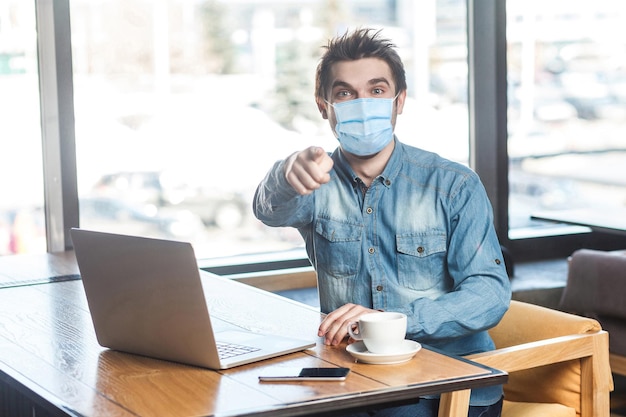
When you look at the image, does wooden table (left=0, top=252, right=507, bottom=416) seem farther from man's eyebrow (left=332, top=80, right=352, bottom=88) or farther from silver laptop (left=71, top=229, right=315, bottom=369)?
man's eyebrow (left=332, top=80, right=352, bottom=88)

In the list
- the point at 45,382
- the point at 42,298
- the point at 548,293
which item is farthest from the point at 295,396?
the point at 548,293

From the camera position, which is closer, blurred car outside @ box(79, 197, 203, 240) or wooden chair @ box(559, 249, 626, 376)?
wooden chair @ box(559, 249, 626, 376)

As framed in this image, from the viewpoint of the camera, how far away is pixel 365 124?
7.18 ft

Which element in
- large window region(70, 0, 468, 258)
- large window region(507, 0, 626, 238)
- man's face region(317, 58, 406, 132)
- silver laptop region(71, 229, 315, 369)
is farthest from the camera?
large window region(507, 0, 626, 238)

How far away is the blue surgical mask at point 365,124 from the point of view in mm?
2195

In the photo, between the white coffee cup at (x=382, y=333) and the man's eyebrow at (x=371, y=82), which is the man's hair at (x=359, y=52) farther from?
Result: the white coffee cup at (x=382, y=333)

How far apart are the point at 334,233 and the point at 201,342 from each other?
65cm

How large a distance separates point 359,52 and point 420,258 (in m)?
0.50

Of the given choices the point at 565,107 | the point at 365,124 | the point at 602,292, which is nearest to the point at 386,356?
the point at 365,124

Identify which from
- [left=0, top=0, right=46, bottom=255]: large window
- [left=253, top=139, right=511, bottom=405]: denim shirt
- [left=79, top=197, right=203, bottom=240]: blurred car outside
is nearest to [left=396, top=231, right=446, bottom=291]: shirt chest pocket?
[left=253, top=139, right=511, bottom=405]: denim shirt

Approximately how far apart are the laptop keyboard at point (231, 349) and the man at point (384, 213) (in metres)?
0.33

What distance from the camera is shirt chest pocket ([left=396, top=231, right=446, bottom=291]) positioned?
7.18 feet

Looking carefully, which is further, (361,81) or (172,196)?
(172,196)

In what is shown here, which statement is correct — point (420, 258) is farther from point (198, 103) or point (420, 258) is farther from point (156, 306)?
point (198, 103)
